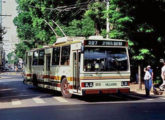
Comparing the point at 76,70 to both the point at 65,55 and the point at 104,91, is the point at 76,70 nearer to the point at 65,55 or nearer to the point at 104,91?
the point at 104,91

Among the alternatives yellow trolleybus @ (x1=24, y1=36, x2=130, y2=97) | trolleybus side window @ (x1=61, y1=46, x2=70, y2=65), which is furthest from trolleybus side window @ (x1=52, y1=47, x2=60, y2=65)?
yellow trolleybus @ (x1=24, y1=36, x2=130, y2=97)

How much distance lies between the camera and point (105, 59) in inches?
634

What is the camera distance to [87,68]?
52.1 ft

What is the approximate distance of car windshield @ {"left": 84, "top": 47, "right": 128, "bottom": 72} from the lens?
52.2ft

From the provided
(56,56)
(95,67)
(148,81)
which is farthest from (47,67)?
(95,67)

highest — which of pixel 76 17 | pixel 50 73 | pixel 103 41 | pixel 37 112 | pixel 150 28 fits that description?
pixel 76 17

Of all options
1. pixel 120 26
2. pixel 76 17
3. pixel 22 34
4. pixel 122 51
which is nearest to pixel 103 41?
pixel 122 51

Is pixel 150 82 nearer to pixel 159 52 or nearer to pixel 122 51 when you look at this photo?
pixel 122 51

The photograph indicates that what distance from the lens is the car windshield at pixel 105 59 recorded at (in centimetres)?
1591

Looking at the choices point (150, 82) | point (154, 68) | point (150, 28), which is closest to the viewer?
point (150, 82)

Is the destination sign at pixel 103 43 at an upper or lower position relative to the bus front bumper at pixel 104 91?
upper

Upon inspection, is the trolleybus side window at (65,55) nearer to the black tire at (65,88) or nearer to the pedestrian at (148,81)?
the black tire at (65,88)

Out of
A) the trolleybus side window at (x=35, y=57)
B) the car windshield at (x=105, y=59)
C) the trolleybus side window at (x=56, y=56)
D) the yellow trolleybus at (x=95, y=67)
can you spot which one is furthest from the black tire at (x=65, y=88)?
the trolleybus side window at (x=35, y=57)

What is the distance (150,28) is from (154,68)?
4.65 meters
